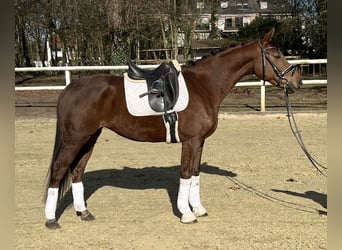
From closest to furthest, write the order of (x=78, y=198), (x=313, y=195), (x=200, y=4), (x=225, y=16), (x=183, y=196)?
(x=183, y=196) < (x=78, y=198) < (x=313, y=195) < (x=200, y=4) < (x=225, y=16)

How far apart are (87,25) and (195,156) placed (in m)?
18.5

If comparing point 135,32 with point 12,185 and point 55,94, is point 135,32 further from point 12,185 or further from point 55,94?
point 12,185

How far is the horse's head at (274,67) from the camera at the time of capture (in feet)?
14.4

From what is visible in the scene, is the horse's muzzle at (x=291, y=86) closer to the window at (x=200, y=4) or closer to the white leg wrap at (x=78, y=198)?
the white leg wrap at (x=78, y=198)

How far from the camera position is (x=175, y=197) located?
5363 mm

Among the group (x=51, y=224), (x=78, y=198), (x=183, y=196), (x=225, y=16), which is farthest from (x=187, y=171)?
(x=225, y=16)

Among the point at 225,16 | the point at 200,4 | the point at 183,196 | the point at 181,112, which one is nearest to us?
the point at 181,112

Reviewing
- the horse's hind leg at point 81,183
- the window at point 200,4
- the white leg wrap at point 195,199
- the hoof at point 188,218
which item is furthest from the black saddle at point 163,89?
the window at point 200,4

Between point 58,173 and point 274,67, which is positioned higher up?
point 274,67

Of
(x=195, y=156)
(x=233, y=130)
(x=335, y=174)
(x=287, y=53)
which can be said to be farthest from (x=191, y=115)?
(x=287, y=53)

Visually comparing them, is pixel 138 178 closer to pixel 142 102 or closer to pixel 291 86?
pixel 142 102

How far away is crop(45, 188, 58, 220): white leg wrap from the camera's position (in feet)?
14.0

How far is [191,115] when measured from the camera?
13.9 ft

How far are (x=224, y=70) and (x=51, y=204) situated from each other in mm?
2272
